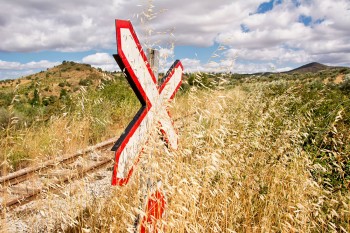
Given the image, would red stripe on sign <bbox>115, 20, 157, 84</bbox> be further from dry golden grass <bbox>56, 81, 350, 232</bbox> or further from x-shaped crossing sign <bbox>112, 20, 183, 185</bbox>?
dry golden grass <bbox>56, 81, 350, 232</bbox>

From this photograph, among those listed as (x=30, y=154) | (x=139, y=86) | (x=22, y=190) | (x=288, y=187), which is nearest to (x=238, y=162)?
(x=288, y=187)

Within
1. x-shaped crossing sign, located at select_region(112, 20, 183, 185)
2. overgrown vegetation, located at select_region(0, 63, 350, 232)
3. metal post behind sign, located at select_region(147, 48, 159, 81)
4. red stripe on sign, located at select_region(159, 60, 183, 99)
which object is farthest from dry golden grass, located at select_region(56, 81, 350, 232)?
metal post behind sign, located at select_region(147, 48, 159, 81)

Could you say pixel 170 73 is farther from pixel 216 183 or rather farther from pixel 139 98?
pixel 216 183

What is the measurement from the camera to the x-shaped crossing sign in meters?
1.58

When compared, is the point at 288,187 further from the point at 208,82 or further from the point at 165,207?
the point at 165,207

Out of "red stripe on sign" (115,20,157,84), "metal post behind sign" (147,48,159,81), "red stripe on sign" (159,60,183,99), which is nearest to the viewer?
"red stripe on sign" (115,20,157,84)

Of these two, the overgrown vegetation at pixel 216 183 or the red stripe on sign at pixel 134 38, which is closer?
the red stripe on sign at pixel 134 38

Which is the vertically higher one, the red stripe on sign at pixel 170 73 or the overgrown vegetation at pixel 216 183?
the red stripe on sign at pixel 170 73

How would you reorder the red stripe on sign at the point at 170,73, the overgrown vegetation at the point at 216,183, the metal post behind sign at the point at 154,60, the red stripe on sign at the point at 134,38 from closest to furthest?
the red stripe on sign at the point at 134,38 → the metal post behind sign at the point at 154,60 → the red stripe on sign at the point at 170,73 → the overgrown vegetation at the point at 216,183

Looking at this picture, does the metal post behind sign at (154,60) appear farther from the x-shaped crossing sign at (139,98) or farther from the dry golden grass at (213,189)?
the dry golden grass at (213,189)

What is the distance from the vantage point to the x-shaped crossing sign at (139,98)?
1582 mm

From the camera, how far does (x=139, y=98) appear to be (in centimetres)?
182

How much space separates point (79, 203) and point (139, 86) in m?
1.41

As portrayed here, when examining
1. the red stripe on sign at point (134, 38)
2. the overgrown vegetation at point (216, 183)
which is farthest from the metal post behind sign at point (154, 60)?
the overgrown vegetation at point (216, 183)
